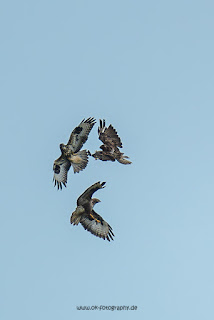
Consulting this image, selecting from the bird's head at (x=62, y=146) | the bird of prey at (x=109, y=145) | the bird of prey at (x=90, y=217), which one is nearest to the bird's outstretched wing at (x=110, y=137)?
the bird of prey at (x=109, y=145)

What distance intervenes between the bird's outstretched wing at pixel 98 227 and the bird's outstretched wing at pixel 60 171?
131 inches

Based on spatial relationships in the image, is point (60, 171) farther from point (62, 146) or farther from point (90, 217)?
point (90, 217)

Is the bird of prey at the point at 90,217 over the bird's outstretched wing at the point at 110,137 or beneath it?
beneath

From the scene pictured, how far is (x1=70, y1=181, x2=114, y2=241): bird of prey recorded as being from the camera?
32.0 metres

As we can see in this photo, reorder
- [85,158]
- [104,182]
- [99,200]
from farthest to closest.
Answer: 1. [85,158]
2. [99,200]
3. [104,182]

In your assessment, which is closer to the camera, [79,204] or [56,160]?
[79,204]

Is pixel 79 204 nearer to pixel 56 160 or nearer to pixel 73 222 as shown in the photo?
pixel 73 222

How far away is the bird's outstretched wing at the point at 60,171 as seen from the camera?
36.9 m

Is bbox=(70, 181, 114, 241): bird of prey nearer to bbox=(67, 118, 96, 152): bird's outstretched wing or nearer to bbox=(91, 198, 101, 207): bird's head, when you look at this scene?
bbox=(91, 198, 101, 207): bird's head

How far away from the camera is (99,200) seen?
108 ft

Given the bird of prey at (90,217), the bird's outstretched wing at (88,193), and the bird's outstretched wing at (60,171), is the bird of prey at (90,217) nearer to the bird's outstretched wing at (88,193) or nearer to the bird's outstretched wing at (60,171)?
the bird's outstretched wing at (88,193)

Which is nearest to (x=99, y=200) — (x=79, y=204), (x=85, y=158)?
(x=79, y=204)

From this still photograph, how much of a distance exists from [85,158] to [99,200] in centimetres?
379

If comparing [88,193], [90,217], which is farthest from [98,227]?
[88,193]
